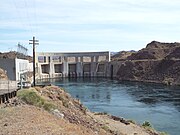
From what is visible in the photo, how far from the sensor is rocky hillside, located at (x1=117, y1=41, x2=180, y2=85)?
96438 millimetres

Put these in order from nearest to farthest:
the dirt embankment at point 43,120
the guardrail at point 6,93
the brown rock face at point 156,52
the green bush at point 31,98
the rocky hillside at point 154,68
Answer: the dirt embankment at point 43,120
the guardrail at point 6,93
the green bush at point 31,98
the rocky hillside at point 154,68
the brown rock face at point 156,52

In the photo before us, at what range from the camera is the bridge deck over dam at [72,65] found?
4626 inches

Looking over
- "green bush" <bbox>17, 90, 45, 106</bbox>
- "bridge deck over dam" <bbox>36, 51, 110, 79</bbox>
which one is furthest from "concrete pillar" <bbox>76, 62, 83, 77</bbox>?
"green bush" <bbox>17, 90, 45, 106</bbox>

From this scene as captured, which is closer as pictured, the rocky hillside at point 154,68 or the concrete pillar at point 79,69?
the rocky hillside at point 154,68

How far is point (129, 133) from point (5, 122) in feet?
38.1

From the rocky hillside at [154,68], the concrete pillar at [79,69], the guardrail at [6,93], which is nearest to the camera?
the guardrail at [6,93]

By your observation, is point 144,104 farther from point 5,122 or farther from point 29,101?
point 5,122

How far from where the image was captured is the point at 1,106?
732 inches

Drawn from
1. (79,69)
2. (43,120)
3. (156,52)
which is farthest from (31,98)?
(156,52)

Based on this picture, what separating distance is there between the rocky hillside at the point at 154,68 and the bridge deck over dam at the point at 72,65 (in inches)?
347

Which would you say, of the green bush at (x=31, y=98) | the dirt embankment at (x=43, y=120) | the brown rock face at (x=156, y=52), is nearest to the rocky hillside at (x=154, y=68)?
the brown rock face at (x=156, y=52)

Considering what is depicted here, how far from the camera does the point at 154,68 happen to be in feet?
351

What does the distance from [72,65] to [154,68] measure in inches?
1232

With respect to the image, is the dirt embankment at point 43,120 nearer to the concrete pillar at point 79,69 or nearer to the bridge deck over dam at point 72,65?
the bridge deck over dam at point 72,65
